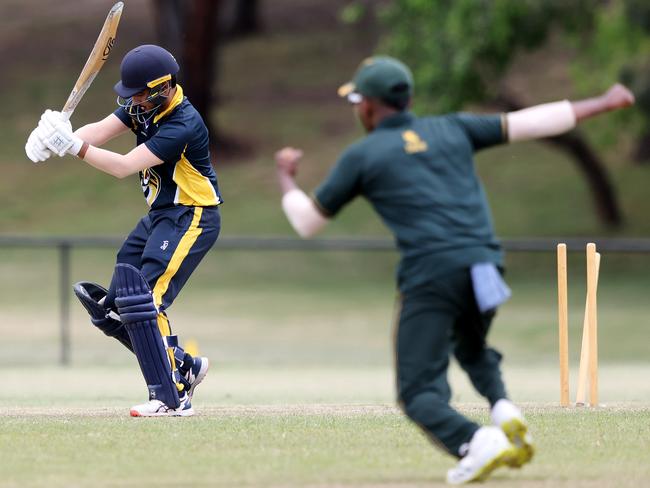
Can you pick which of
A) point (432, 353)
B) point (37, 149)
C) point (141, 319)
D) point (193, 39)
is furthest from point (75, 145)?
point (193, 39)

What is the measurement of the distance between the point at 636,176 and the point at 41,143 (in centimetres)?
2644

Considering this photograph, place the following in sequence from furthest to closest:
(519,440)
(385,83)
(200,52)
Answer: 1. (200,52)
2. (385,83)
3. (519,440)

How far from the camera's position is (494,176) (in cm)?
3291

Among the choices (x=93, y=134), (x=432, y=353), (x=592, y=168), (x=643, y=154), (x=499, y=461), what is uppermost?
(x=93, y=134)

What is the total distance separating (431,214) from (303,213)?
23.6 inches

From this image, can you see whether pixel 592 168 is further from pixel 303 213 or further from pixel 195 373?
pixel 303 213

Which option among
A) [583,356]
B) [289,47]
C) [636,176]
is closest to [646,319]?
[636,176]

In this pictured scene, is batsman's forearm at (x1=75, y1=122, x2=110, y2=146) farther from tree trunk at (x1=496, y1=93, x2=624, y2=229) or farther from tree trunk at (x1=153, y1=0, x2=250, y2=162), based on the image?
Result: tree trunk at (x1=153, y1=0, x2=250, y2=162)

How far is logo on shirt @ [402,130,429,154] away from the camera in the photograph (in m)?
6.34

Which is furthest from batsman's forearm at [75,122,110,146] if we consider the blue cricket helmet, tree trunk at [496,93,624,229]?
tree trunk at [496,93,624,229]

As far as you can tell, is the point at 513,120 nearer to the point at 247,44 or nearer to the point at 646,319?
the point at 646,319

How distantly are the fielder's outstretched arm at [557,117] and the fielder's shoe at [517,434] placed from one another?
51.3 inches

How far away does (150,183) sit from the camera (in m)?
8.66

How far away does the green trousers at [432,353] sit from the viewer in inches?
246
